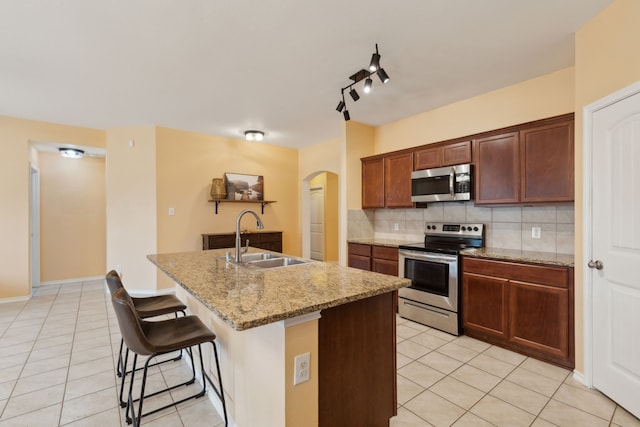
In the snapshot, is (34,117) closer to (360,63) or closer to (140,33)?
(140,33)

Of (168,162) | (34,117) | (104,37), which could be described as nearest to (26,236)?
(34,117)

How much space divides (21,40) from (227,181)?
303 cm

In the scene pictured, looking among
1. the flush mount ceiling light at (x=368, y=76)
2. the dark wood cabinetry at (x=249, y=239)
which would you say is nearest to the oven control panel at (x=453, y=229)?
the flush mount ceiling light at (x=368, y=76)

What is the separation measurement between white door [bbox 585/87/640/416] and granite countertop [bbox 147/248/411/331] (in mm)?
1483

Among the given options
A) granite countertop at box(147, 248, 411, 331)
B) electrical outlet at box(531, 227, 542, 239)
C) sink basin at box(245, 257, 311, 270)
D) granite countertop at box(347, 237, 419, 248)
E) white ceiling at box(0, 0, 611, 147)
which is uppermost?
white ceiling at box(0, 0, 611, 147)

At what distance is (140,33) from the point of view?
2.25 metres

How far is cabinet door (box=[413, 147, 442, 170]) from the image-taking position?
3.53m

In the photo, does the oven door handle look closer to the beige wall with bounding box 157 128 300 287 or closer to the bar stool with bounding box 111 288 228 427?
the bar stool with bounding box 111 288 228 427

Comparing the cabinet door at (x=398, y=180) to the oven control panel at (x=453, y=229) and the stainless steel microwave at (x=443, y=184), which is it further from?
the oven control panel at (x=453, y=229)

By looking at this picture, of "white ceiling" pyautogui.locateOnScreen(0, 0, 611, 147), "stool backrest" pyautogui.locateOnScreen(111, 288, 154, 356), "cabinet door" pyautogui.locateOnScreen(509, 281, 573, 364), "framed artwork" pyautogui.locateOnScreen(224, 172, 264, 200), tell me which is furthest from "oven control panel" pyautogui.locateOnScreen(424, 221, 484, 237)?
"stool backrest" pyautogui.locateOnScreen(111, 288, 154, 356)

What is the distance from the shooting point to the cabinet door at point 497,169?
2.88m

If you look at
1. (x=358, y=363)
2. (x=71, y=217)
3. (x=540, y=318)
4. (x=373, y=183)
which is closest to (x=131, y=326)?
(x=358, y=363)

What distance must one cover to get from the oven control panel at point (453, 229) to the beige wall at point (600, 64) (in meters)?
1.14

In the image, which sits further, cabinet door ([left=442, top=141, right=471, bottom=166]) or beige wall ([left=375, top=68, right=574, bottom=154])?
cabinet door ([left=442, top=141, right=471, bottom=166])
